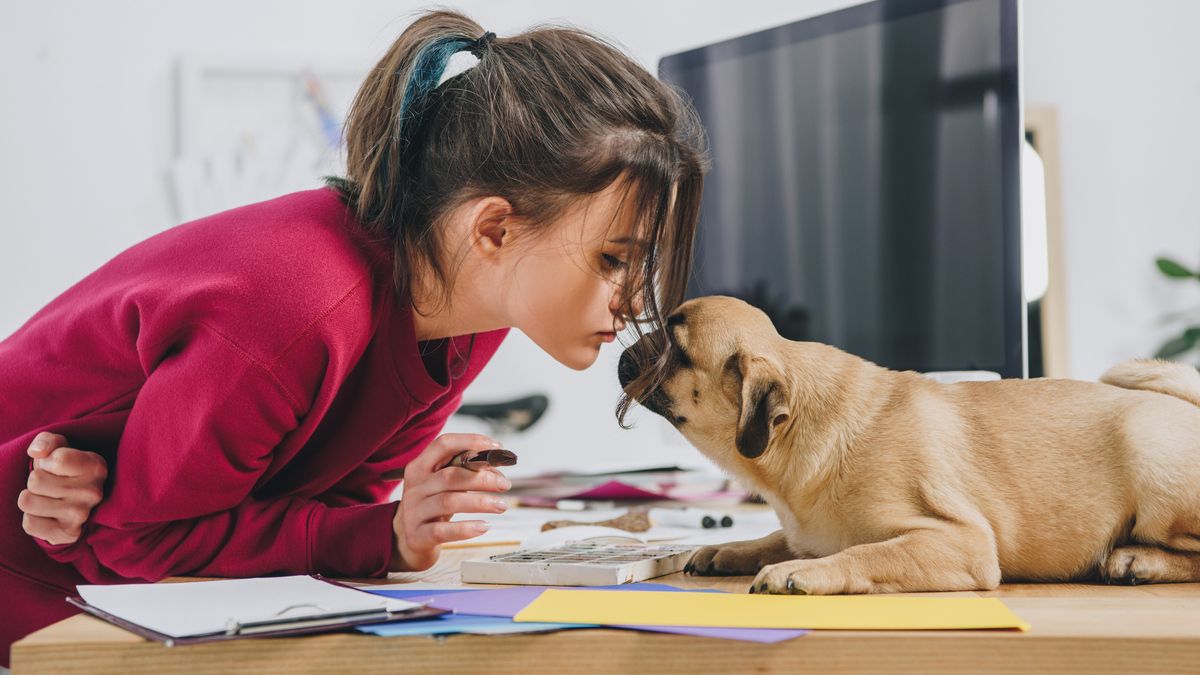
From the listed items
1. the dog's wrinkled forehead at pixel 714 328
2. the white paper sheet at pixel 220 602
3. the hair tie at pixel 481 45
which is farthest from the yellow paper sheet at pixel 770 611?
the hair tie at pixel 481 45

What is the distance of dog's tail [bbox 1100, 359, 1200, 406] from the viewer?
88 centimetres

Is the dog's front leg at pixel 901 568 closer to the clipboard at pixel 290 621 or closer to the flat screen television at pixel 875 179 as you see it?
the clipboard at pixel 290 621

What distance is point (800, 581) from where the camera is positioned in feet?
2.35

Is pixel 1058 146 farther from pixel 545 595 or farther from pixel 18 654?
pixel 18 654

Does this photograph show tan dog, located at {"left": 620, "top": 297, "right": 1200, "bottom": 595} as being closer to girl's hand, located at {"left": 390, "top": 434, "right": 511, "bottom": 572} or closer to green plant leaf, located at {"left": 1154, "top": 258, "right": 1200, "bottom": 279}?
girl's hand, located at {"left": 390, "top": 434, "right": 511, "bottom": 572}

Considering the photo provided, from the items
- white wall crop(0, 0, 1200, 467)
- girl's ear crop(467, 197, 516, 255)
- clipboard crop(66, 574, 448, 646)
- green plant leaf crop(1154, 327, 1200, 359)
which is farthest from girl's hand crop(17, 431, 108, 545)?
green plant leaf crop(1154, 327, 1200, 359)

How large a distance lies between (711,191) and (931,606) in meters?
1.02

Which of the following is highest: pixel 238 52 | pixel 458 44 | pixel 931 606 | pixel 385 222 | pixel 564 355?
pixel 238 52

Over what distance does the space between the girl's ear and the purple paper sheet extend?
35 centimetres

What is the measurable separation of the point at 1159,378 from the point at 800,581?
43cm

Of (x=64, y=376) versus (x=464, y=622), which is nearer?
(x=464, y=622)

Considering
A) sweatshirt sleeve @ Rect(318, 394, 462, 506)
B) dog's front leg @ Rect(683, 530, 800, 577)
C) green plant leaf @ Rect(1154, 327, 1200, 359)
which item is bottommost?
green plant leaf @ Rect(1154, 327, 1200, 359)

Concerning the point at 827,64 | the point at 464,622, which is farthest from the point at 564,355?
the point at 827,64

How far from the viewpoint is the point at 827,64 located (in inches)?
57.5
